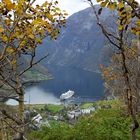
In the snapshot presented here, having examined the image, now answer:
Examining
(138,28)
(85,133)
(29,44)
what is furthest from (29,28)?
(85,133)

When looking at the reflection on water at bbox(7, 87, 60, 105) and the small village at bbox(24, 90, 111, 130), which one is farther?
the reflection on water at bbox(7, 87, 60, 105)

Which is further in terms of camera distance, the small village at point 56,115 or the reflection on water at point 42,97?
the reflection on water at point 42,97

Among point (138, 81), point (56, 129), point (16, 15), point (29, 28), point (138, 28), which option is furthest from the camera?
point (56, 129)

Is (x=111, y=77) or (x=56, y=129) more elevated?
(x=111, y=77)

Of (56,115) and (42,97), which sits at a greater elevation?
(42,97)

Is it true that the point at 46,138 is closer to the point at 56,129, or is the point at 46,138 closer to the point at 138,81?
the point at 56,129

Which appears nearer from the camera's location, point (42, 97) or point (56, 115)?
point (56, 115)

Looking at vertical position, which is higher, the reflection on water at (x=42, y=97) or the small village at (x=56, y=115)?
the reflection on water at (x=42, y=97)

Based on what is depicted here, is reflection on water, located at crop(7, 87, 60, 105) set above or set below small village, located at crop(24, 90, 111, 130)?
above

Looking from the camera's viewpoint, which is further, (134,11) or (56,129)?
(56,129)

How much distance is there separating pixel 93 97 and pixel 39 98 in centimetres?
1903

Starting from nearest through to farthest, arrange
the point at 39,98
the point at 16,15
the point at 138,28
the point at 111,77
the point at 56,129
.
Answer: the point at 138,28 < the point at 16,15 < the point at 56,129 < the point at 111,77 < the point at 39,98

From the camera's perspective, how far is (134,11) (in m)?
3.67

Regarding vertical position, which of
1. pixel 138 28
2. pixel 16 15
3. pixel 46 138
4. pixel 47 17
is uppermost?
→ pixel 47 17
